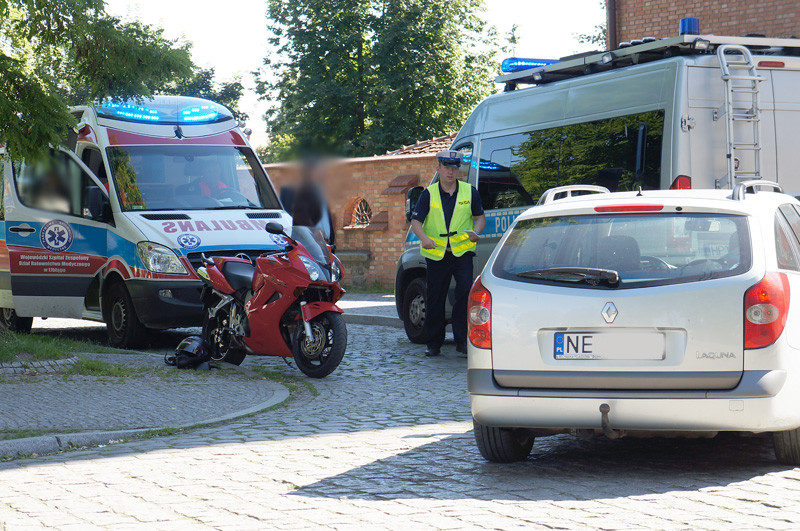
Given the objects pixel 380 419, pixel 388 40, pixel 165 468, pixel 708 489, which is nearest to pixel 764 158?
pixel 380 419

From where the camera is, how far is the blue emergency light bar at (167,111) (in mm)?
13078

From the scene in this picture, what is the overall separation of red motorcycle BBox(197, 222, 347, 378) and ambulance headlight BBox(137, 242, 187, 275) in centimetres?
124

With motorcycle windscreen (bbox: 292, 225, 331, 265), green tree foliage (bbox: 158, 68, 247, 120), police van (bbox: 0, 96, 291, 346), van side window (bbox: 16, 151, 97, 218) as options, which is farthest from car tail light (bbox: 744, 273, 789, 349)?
green tree foliage (bbox: 158, 68, 247, 120)

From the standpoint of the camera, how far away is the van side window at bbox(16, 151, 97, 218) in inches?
503

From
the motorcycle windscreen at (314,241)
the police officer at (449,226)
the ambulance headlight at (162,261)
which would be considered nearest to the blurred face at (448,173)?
the police officer at (449,226)

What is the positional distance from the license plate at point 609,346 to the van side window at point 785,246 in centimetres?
79

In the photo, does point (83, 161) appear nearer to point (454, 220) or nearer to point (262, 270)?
point (262, 270)

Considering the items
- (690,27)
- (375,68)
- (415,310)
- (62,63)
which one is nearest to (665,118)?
(690,27)

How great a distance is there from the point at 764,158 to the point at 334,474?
5658 millimetres

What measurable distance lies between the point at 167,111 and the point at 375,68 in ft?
101

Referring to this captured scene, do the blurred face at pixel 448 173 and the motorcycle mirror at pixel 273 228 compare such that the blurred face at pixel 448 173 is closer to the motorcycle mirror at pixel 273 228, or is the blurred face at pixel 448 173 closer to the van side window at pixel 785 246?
the motorcycle mirror at pixel 273 228

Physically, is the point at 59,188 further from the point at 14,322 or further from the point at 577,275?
the point at 577,275

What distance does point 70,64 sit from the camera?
1164cm

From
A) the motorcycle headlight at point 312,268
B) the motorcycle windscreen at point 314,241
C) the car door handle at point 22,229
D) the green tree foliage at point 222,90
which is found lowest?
the motorcycle headlight at point 312,268
